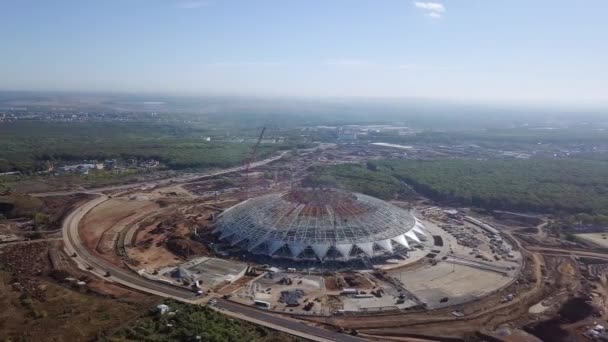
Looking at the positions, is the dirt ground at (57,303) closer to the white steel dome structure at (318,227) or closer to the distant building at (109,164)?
the white steel dome structure at (318,227)

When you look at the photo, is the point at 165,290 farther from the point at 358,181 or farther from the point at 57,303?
the point at 358,181

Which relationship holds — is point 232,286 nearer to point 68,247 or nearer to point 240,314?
point 240,314

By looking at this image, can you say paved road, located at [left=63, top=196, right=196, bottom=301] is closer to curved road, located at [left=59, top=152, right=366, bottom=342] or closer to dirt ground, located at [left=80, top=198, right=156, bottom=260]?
curved road, located at [left=59, top=152, right=366, bottom=342]

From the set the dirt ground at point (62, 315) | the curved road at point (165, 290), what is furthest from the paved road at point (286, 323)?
the dirt ground at point (62, 315)

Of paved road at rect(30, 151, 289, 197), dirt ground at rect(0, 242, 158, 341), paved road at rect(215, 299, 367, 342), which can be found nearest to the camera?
dirt ground at rect(0, 242, 158, 341)

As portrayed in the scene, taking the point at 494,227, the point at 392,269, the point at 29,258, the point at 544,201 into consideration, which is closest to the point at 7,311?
the point at 29,258

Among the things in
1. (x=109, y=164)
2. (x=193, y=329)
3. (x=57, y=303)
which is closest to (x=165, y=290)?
(x=57, y=303)

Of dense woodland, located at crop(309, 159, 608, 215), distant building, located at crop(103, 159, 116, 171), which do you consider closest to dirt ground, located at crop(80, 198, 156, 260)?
distant building, located at crop(103, 159, 116, 171)
